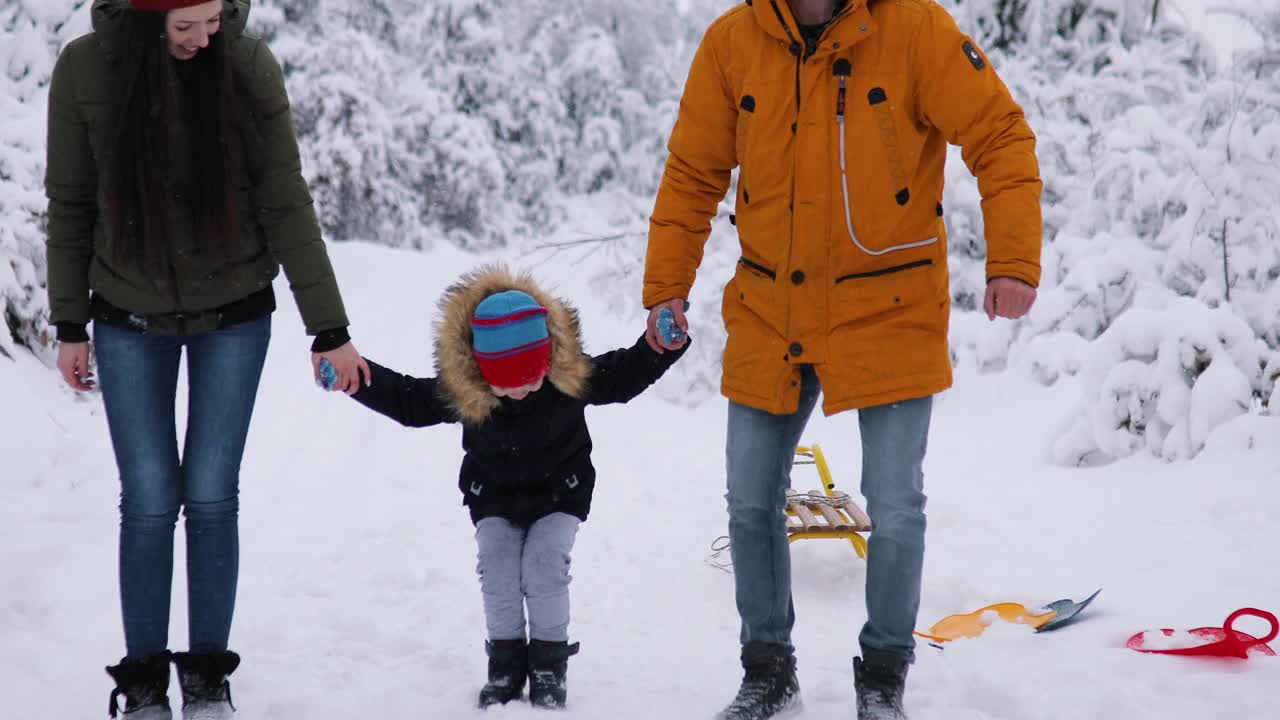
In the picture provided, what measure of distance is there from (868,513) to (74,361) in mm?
2329

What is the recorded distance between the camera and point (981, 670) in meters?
3.59

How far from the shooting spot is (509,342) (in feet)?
11.3

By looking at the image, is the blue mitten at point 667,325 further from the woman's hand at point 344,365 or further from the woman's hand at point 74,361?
the woman's hand at point 74,361

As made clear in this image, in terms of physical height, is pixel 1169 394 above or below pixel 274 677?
above

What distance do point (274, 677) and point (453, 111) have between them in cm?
1873

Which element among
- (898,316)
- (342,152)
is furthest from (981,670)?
(342,152)

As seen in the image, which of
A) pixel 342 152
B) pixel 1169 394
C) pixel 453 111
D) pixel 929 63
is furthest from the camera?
pixel 453 111

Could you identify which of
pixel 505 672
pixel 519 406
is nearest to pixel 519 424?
pixel 519 406

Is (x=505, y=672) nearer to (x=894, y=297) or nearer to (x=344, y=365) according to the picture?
(x=344, y=365)

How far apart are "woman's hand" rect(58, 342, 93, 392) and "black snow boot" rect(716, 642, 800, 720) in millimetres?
2098

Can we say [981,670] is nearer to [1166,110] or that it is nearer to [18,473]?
[18,473]

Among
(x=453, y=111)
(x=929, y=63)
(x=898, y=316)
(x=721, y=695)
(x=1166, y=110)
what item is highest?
(x=453, y=111)

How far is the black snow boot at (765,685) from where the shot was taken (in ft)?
10.5

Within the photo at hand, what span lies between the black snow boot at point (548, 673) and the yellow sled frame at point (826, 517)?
4.40ft
